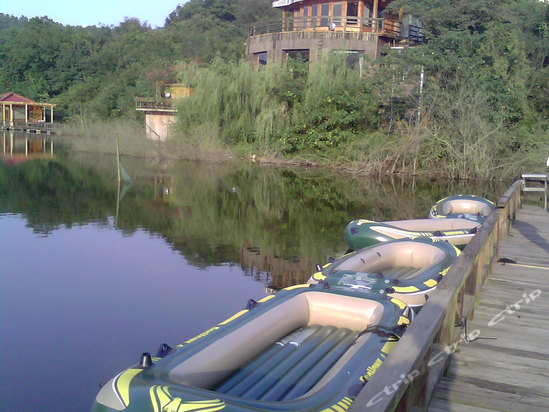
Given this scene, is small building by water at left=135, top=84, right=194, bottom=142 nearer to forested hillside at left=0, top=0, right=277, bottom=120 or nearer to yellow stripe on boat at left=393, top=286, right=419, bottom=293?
forested hillside at left=0, top=0, right=277, bottom=120

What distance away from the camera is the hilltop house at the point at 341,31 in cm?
2939

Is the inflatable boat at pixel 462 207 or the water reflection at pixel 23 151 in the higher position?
→ the inflatable boat at pixel 462 207

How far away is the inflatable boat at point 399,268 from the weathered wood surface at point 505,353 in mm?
727

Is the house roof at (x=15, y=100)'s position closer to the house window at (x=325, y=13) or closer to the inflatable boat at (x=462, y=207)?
the house window at (x=325, y=13)

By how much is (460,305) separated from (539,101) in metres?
21.8

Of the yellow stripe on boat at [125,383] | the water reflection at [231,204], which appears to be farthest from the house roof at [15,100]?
the yellow stripe on boat at [125,383]

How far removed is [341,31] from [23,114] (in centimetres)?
3574

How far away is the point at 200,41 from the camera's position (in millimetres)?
51875

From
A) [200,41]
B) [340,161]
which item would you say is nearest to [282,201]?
[340,161]

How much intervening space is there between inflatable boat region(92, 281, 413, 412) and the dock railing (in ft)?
1.86

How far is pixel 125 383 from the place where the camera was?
357cm

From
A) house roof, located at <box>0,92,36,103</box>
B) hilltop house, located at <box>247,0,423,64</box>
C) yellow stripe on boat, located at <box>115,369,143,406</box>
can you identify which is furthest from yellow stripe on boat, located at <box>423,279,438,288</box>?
house roof, located at <box>0,92,36,103</box>

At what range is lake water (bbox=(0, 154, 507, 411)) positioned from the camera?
21.9 feet

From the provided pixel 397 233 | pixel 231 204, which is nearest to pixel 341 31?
pixel 231 204
